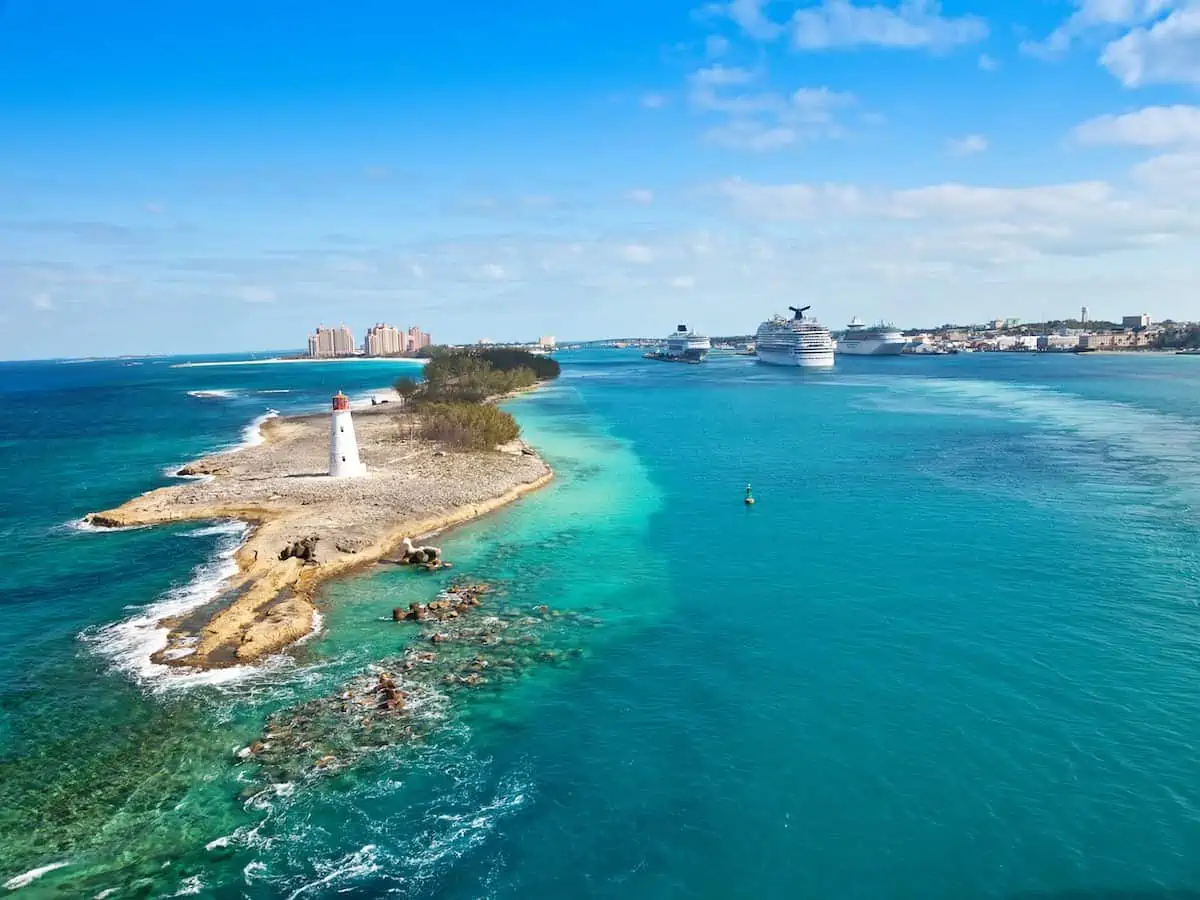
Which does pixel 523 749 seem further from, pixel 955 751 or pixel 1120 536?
pixel 1120 536

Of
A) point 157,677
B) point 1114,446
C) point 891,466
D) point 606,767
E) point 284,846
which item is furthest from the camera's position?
point 1114,446

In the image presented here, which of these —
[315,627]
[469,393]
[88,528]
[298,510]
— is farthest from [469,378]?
[315,627]

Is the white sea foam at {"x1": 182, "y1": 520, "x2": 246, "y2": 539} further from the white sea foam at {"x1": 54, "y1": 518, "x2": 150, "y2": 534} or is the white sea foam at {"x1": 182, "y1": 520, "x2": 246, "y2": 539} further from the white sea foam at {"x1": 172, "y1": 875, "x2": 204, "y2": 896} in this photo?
the white sea foam at {"x1": 172, "y1": 875, "x2": 204, "y2": 896}

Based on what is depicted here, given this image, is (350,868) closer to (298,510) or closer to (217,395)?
(298,510)

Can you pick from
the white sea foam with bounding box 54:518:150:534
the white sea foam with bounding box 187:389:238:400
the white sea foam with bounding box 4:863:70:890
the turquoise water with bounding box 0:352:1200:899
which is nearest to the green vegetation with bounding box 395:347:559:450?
the turquoise water with bounding box 0:352:1200:899

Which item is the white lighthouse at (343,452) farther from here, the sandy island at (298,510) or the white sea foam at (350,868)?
the white sea foam at (350,868)

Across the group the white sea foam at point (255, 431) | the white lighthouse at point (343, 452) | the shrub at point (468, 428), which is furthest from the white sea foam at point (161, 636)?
the white sea foam at point (255, 431)

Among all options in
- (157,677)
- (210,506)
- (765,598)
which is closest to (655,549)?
(765,598)
